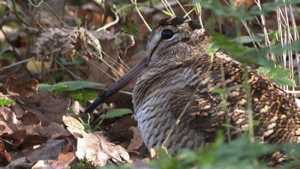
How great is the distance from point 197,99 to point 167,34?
874 mm

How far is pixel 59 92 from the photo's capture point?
264 inches

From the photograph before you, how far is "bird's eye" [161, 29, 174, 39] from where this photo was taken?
19.0 ft

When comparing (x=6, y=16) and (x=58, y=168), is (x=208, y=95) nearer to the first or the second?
(x=58, y=168)

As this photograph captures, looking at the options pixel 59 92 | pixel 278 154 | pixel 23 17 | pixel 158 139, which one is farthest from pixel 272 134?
pixel 23 17

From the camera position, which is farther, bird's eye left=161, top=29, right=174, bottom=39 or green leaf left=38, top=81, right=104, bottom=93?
green leaf left=38, top=81, right=104, bottom=93

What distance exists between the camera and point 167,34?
5820 mm

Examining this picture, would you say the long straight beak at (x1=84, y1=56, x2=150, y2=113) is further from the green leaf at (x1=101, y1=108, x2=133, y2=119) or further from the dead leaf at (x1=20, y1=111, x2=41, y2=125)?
the dead leaf at (x1=20, y1=111, x2=41, y2=125)

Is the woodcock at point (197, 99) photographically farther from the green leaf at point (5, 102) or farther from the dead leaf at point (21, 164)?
the green leaf at point (5, 102)

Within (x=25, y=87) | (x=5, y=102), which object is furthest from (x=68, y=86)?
(x=5, y=102)

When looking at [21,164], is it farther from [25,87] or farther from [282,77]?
[282,77]

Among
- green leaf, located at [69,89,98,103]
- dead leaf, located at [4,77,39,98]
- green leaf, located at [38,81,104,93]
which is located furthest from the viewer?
green leaf, located at [69,89,98,103]

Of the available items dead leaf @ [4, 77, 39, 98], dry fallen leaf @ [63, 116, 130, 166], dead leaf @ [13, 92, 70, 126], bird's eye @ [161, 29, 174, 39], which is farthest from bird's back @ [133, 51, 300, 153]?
dead leaf @ [4, 77, 39, 98]

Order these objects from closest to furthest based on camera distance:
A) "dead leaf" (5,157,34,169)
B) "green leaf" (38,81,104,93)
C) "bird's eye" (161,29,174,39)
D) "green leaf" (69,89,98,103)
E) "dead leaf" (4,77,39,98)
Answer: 1. "dead leaf" (5,157,34,169)
2. "bird's eye" (161,29,174,39)
3. "green leaf" (38,81,104,93)
4. "dead leaf" (4,77,39,98)
5. "green leaf" (69,89,98,103)

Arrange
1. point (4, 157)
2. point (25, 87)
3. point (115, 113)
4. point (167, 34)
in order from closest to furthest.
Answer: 1. point (4, 157)
2. point (167, 34)
3. point (115, 113)
4. point (25, 87)
